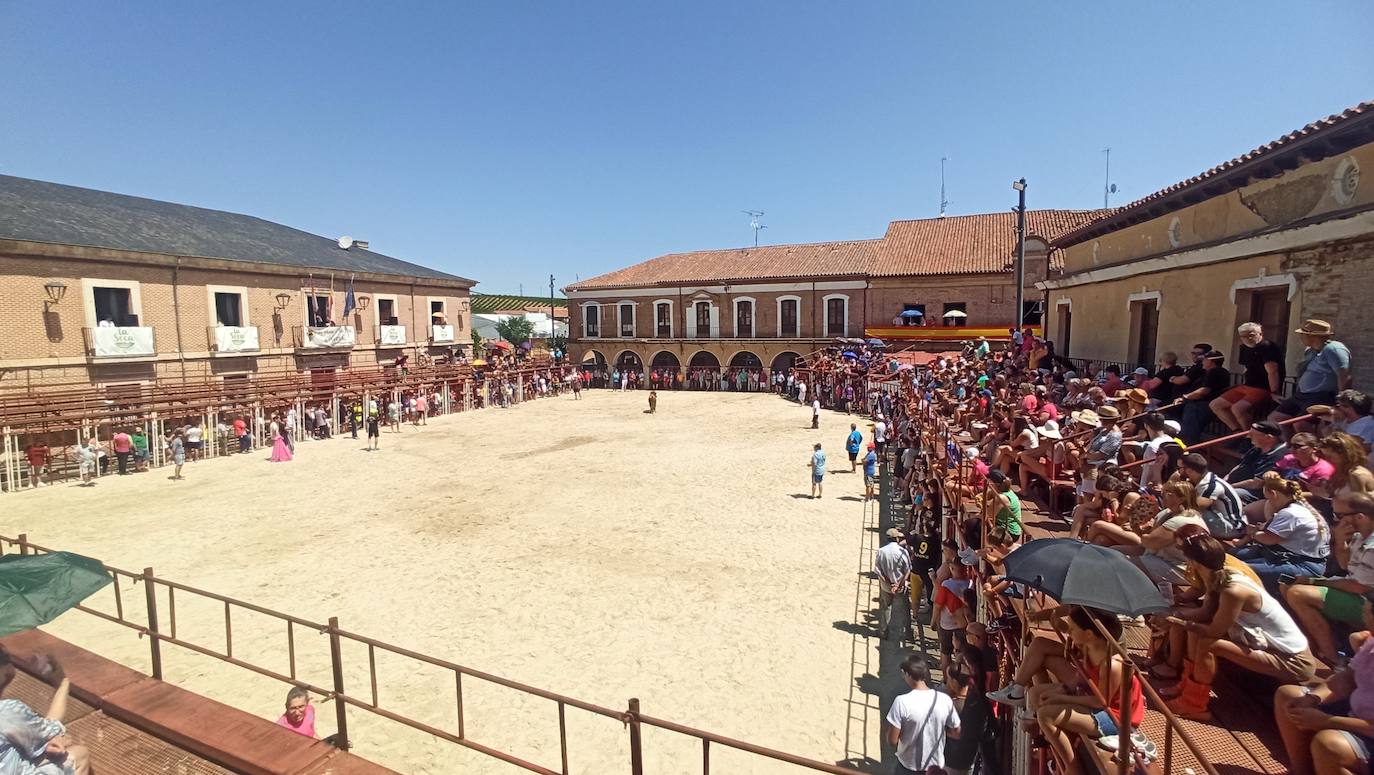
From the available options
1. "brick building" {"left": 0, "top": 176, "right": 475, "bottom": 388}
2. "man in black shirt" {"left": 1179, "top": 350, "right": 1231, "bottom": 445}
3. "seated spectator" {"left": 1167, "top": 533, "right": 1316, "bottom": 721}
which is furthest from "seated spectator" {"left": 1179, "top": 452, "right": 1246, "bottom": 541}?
"brick building" {"left": 0, "top": 176, "right": 475, "bottom": 388}

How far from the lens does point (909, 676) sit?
4.76 m

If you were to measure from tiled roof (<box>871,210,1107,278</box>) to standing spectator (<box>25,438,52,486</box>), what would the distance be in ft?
109

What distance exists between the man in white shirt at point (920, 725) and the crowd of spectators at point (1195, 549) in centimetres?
6

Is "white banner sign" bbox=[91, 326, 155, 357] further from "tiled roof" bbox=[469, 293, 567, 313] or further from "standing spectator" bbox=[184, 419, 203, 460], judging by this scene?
"tiled roof" bbox=[469, 293, 567, 313]

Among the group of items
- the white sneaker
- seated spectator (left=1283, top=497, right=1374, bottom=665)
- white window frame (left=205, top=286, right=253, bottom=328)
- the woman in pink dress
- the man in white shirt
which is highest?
white window frame (left=205, top=286, right=253, bottom=328)

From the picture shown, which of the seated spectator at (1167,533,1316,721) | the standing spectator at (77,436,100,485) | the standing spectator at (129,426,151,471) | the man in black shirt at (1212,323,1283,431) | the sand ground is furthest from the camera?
the standing spectator at (129,426,151,471)

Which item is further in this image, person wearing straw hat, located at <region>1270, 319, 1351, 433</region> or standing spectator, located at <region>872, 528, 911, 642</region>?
standing spectator, located at <region>872, 528, 911, 642</region>

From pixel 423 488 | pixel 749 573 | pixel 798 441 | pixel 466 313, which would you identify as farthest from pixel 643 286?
pixel 749 573

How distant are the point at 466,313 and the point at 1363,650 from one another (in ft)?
126

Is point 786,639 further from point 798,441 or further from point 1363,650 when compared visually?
point 798,441

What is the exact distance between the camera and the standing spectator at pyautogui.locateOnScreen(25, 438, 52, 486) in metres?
15.8

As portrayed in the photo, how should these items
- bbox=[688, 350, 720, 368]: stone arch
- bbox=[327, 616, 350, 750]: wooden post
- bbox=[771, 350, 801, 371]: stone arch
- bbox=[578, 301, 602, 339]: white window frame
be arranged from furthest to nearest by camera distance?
bbox=[578, 301, 602, 339]: white window frame < bbox=[688, 350, 720, 368]: stone arch < bbox=[771, 350, 801, 371]: stone arch < bbox=[327, 616, 350, 750]: wooden post

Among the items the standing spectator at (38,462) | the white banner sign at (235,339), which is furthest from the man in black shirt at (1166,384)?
the white banner sign at (235,339)

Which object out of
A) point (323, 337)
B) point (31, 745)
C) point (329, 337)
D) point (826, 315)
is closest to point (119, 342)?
point (323, 337)
